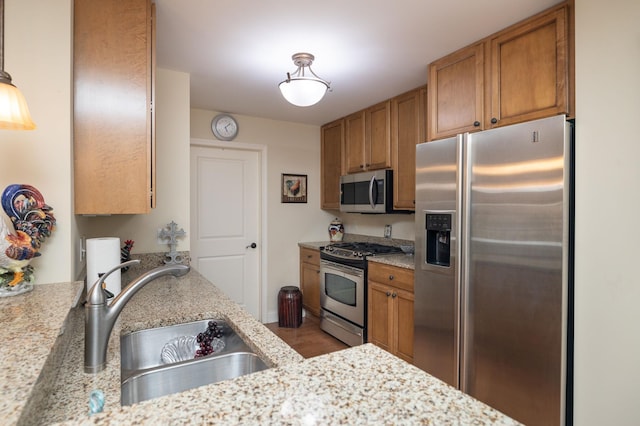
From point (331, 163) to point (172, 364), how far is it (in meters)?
3.27

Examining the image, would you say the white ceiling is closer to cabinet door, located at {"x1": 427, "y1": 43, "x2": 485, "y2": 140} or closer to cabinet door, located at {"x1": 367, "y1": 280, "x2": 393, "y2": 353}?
cabinet door, located at {"x1": 427, "y1": 43, "x2": 485, "y2": 140}

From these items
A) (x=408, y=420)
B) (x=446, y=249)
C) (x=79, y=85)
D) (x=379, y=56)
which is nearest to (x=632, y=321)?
Result: (x=446, y=249)

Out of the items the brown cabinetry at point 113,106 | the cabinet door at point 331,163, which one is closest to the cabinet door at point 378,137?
the cabinet door at point 331,163

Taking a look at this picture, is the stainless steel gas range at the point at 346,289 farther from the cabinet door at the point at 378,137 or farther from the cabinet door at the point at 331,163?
the cabinet door at the point at 378,137

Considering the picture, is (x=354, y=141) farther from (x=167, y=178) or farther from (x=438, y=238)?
(x=167, y=178)

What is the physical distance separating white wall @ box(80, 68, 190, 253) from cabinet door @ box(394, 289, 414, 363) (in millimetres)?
1705

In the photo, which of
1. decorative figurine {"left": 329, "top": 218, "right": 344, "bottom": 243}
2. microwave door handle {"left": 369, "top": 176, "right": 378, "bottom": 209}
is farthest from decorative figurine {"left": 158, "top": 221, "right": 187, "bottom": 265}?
decorative figurine {"left": 329, "top": 218, "right": 344, "bottom": 243}

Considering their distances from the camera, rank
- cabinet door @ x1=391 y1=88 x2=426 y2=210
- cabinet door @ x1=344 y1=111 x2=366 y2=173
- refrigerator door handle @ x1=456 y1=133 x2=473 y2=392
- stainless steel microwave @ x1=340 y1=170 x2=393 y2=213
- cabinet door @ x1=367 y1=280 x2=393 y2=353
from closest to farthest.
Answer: refrigerator door handle @ x1=456 y1=133 x2=473 y2=392
cabinet door @ x1=367 y1=280 x2=393 y2=353
cabinet door @ x1=391 y1=88 x2=426 y2=210
stainless steel microwave @ x1=340 y1=170 x2=393 y2=213
cabinet door @ x1=344 y1=111 x2=366 y2=173

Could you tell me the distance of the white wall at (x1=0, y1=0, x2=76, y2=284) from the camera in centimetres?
129

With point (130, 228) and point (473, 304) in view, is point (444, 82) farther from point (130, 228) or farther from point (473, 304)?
point (130, 228)

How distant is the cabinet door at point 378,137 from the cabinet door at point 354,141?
0.08 m

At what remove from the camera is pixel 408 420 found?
20.2 inches

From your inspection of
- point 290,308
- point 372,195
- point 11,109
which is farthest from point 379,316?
point 11,109

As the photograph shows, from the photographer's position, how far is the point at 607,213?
1548 millimetres
